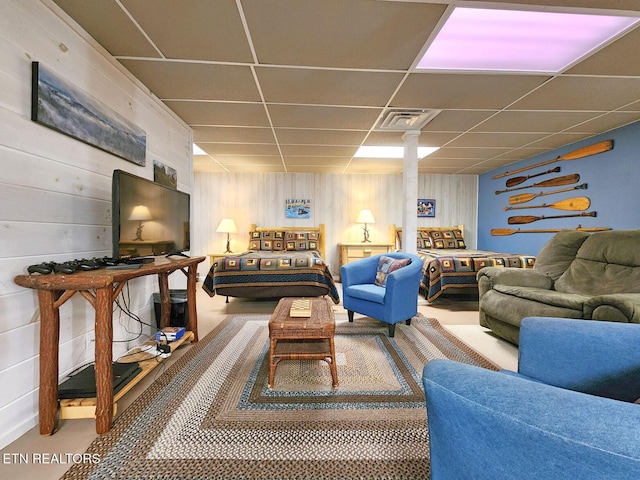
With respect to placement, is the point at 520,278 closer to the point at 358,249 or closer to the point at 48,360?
the point at 358,249

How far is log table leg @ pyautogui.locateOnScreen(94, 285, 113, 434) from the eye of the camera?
1.31m

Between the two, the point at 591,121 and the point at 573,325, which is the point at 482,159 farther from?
the point at 573,325

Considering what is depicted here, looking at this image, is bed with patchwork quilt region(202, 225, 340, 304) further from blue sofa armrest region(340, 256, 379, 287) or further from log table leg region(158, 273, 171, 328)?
log table leg region(158, 273, 171, 328)

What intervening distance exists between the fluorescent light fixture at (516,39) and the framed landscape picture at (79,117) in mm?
2260

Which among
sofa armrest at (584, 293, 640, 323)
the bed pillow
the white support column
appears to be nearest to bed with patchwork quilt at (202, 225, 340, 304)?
the bed pillow

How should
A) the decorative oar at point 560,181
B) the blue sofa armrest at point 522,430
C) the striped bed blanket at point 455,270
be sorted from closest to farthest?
the blue sofa armrest at point 522,430
the striped bed blanket at point 455,270
the decorative oar at point 560,181

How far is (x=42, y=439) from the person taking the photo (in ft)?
4.31

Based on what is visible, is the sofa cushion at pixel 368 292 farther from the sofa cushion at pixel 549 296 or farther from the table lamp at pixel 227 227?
the table lamp at pixel 227 227

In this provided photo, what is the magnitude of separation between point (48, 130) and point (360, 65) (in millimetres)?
1987

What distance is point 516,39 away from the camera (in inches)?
68.7

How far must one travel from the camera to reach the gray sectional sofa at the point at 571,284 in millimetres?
1749

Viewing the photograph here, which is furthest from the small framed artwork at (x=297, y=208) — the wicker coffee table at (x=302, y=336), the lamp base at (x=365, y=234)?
the wicker coffee table at (x=302, y=336)

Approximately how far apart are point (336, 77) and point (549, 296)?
7.76 feet

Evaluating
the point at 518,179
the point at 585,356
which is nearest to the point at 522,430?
the point at 585,356
